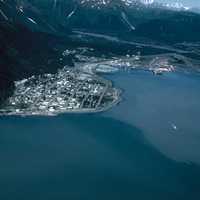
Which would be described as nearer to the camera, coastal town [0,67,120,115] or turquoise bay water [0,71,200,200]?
turquoise bay water [0,71,200,200]

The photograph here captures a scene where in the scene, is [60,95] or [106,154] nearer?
[106,154]

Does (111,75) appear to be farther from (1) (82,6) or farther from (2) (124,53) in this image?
(1) (82,6)

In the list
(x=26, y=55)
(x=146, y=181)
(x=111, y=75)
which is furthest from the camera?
(x=111, y=75)

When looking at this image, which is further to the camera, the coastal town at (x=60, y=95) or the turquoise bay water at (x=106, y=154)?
the coastal town at (x=60, y=95)

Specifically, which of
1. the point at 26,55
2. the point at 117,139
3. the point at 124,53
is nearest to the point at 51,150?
the point at 117,139

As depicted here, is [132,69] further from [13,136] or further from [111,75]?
[13,136]

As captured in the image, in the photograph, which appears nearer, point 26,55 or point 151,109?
point 151,109

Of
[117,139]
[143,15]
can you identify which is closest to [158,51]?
[143,15]

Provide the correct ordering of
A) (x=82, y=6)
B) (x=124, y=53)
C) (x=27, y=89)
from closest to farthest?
(x=27, y=89) → (x=124, y=53) → (x=82, y=6)
